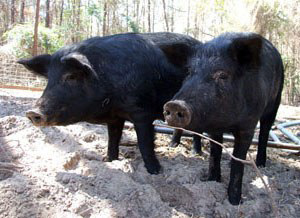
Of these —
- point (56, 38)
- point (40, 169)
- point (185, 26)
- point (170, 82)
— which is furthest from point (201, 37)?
point (40, 169)

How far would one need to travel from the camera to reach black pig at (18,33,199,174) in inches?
140

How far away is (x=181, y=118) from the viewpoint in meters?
2.64

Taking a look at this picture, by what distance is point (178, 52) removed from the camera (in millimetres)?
3576

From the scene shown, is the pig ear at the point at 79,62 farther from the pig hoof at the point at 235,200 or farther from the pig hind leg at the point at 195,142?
the pig hoof at the point at 235,200

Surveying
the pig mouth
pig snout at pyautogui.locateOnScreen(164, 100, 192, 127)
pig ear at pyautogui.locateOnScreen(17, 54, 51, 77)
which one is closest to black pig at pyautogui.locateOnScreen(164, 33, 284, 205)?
pig snout at pyautogui.locateOnScreen(164, 100, 192, 127)

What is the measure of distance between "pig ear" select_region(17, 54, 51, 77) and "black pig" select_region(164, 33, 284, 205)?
178 cm

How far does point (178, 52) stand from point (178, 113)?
3.67 feet

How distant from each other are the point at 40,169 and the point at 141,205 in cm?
107

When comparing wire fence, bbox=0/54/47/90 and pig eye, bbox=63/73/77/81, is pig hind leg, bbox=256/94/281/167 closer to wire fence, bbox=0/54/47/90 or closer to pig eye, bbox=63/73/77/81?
pig eye, bbox=63/73/77/81

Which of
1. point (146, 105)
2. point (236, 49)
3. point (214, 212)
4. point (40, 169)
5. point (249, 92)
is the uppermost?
point (236, 49)

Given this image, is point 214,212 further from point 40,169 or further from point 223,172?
point 40,169

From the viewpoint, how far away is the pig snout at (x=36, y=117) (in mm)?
3330

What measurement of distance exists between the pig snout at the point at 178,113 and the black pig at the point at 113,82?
1.01 m

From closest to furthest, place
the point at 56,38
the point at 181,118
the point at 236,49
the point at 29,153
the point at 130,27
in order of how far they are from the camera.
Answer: the point at 181,118
the point at 236,49
the point at 29,153
the point at 56,38
the point at 130,27
